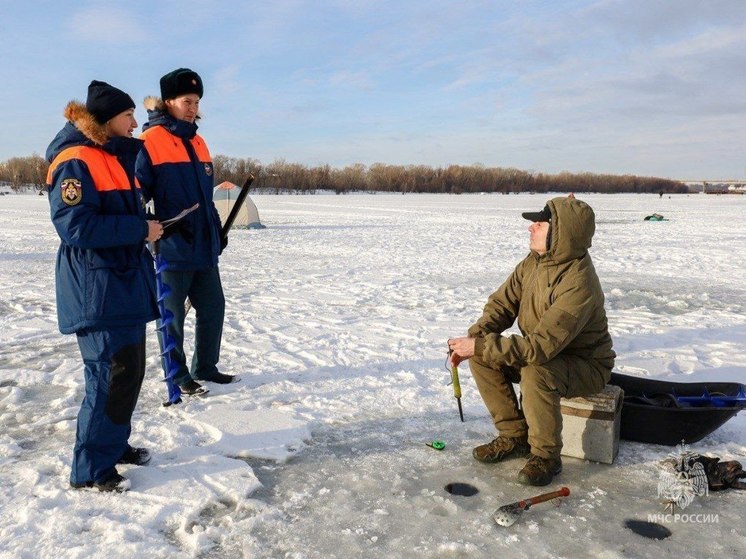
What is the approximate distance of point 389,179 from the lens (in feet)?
258

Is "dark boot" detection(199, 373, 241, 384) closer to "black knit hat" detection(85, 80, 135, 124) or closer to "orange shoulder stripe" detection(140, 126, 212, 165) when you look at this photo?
"orange shoulder stripe" detection(140, 126, 212, 165)

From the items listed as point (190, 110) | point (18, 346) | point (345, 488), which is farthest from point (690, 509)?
point (18, 346)

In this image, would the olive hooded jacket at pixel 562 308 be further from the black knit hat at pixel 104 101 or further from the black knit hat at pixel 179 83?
the black knit hat at pixel 179 83

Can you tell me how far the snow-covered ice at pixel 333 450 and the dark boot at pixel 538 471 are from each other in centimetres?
6

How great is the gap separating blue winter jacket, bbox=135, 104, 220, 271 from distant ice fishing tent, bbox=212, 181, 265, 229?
11.6 metres

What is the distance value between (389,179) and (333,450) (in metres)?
76.2

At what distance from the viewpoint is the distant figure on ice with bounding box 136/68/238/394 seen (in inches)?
165

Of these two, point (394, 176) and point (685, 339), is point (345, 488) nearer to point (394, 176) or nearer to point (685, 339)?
point (685, 339)

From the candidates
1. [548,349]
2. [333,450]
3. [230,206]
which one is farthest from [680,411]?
[230,206]

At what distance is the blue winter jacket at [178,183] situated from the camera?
4.21 metres

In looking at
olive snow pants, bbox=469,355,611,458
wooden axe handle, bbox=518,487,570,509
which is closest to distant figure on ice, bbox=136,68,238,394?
olive snow pants, bbox=469,355,611,458

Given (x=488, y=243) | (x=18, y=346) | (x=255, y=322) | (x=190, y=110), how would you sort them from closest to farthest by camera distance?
(x=190, y=110) < (x=18, y=346) < (x=255, y=322) < (x=488, y=243)

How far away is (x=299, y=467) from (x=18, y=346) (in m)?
3.74

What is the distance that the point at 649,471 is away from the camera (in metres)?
3.42
